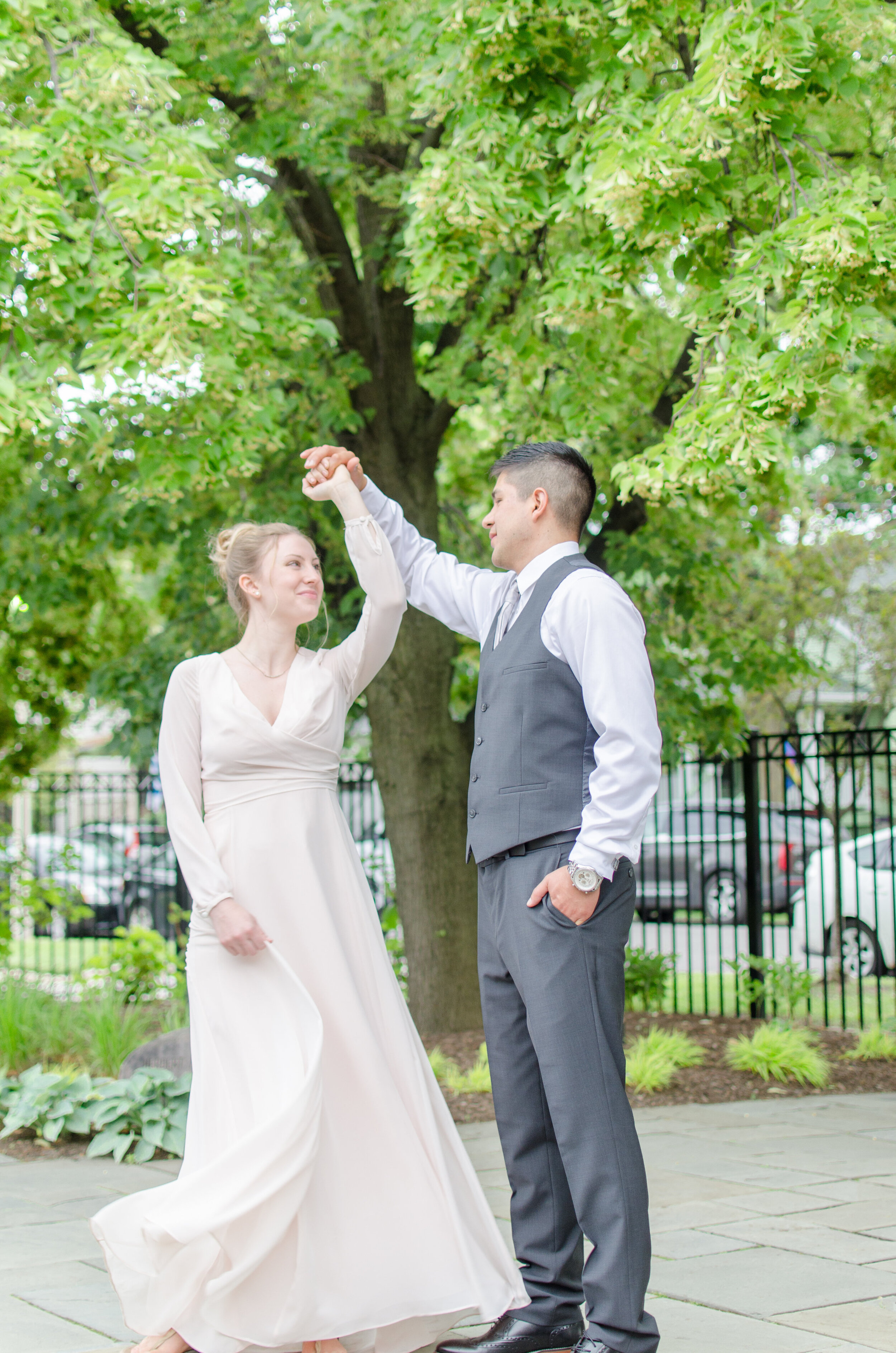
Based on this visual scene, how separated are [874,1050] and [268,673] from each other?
Result: 6130 mm

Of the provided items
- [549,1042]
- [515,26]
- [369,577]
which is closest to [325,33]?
[515,26]

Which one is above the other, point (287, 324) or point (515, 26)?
point (515, 26)

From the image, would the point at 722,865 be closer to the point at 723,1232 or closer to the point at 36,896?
the point at 36,896

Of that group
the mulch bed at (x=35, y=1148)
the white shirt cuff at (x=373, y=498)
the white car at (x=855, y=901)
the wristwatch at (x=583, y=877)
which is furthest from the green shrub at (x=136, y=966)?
the wristwatch at (x=583, y=877)

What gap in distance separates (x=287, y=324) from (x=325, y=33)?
1376mm

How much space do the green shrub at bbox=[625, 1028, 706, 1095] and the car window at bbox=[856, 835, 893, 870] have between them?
444cm

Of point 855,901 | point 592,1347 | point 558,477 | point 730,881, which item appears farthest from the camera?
point 730,881

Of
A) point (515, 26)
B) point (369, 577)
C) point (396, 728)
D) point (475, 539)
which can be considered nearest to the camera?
point (369, 577)

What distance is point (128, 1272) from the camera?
315cm

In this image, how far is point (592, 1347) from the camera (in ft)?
9.48

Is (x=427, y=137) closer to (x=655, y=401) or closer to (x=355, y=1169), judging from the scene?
(x=655, y=401)

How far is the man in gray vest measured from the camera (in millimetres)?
2926

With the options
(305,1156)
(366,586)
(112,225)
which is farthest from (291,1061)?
(112,225)

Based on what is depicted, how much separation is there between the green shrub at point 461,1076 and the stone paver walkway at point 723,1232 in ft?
1.74
